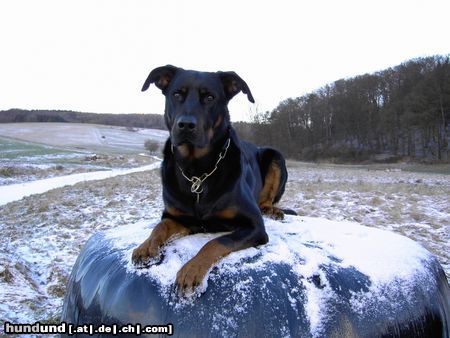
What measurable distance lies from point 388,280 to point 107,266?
1769 millimetres

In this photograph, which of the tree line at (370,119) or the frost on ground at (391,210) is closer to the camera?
the frost on ground at (391,210)

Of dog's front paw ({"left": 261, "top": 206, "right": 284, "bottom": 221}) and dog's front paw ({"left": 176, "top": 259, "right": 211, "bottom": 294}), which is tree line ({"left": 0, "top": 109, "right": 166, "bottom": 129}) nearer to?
dog's front paw ({"left": 261, "top": 206, "right": 284, "bottom": 221})

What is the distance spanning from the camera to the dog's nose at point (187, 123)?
8.93 feet

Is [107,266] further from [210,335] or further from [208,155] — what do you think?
[208,155]

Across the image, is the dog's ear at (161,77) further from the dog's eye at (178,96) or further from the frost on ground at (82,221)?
the frost on ground at (82,221)

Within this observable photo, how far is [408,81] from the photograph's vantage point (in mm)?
53469

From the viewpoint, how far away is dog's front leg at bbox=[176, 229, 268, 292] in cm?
202

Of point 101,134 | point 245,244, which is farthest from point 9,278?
point 101,134

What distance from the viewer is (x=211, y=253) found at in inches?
86.2

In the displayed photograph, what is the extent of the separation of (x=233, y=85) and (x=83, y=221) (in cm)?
646

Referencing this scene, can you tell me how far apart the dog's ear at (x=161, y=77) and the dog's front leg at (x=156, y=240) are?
4.00 feet

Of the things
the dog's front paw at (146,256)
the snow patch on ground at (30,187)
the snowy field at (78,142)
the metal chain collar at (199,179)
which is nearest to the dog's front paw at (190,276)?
the dog's front paw at (146,256)

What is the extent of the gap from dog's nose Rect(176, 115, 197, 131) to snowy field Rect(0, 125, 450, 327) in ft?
4.53

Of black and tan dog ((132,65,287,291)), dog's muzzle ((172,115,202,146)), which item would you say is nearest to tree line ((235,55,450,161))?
black and tan dog ((132,65,287,291))
